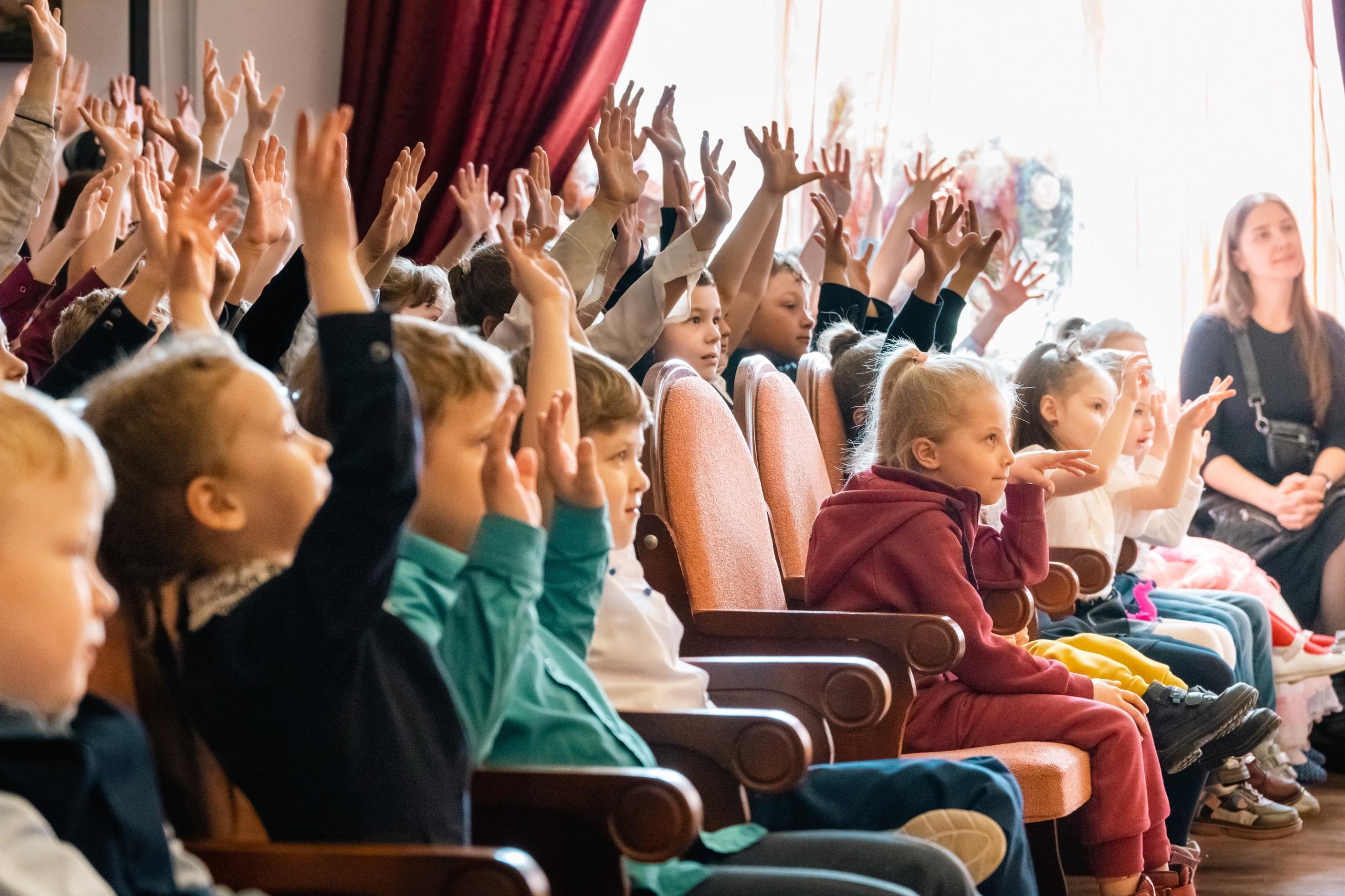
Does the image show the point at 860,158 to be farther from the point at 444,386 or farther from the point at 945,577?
the point at 444,386

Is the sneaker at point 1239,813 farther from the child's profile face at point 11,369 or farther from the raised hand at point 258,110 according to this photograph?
the child's profile face at point 11,369

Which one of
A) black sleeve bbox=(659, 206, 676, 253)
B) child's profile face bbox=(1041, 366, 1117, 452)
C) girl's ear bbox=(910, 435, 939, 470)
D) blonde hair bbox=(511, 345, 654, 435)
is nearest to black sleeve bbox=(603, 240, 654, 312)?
black sleeve bbox=(659, 206, 676, 253)

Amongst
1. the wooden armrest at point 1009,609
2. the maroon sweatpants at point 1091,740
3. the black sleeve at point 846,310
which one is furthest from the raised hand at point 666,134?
the maroon sweatpants at point 1091,740

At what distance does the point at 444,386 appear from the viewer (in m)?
1.34

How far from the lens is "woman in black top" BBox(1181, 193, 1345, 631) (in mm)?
4102

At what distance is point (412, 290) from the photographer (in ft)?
8.19

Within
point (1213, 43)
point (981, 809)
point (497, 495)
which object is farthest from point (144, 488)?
point (1213, 43)

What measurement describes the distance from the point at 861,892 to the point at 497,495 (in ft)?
1.64

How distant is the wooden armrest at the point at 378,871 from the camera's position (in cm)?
101

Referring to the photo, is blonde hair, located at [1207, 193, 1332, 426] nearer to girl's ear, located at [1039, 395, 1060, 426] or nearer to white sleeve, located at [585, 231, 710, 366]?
girl's ear, located at [1039, 395, 1060, 426]

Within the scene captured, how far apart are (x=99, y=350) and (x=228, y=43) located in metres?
3.87

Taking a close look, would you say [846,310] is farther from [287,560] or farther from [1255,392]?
[287,560]

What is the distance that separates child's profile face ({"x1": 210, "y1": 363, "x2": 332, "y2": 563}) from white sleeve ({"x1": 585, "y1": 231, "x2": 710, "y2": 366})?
1.44 metres

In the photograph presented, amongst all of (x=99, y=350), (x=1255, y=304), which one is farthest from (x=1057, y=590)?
(x=1255, y=304)
